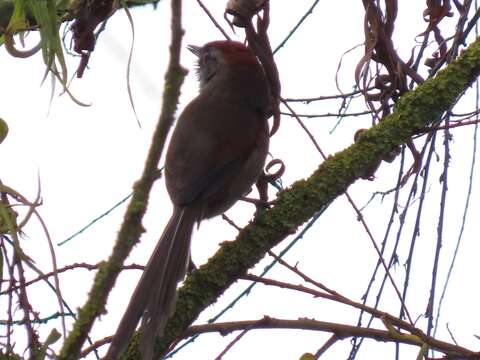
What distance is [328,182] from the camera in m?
2.74

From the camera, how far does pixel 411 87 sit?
3182 millimetres

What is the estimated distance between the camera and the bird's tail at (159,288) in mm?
2262

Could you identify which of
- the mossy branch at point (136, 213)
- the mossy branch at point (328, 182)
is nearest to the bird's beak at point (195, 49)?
the mossy branch at point (328, 182)

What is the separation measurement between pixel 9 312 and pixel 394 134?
1345 mm

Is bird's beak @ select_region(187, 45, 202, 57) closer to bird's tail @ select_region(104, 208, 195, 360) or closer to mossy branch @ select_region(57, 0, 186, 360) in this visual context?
bird's tail @ select_region(104, 208, 195, 360)

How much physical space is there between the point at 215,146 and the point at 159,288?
4.43 feet

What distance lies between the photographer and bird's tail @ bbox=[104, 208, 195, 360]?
2262 mm

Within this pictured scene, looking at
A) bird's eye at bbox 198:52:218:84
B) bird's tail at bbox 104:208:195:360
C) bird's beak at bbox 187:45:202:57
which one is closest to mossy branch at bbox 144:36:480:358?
bird's tail at bbox 104:208:195:360

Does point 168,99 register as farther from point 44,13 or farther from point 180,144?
point 180,144

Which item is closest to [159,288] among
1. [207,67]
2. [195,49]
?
A: [207,67]

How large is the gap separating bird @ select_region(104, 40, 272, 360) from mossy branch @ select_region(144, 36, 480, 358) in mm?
341

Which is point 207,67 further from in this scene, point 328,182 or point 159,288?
point 159,288

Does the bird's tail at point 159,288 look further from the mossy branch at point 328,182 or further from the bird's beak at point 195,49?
the bird's beak at point 195,49

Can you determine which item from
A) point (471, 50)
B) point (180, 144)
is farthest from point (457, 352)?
point (180, 144)
